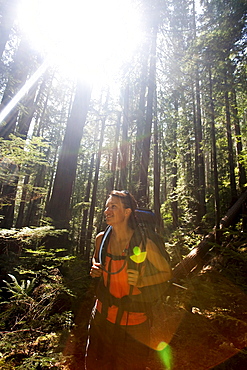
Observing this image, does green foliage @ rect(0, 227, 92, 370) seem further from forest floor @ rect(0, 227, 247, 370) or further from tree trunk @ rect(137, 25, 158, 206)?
tree trunk @ rect(137, 25, 158, 206)

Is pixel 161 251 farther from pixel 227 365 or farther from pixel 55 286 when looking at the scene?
pixel 227 365

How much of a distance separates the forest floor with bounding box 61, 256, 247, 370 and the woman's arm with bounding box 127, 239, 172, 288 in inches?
95.8

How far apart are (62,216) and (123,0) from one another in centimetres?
1245

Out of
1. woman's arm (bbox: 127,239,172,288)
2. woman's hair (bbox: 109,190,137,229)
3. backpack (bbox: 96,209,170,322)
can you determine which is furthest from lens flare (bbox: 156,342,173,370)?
woman's hair (bbox: 109,190,137,229)

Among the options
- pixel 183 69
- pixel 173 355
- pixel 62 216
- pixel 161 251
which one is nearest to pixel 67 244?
pixel 62 216

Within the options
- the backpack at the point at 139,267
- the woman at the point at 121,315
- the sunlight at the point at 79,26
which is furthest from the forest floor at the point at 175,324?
the sunlight at the point at 79,26

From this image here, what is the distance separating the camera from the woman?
2.10 m

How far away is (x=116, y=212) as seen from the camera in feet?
8.29

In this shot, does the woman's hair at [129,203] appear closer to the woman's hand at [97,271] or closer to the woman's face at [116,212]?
the woman's face at [116,212]

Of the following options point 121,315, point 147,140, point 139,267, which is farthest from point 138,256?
point 147,140

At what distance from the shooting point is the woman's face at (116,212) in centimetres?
251

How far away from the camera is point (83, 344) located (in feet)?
15.4

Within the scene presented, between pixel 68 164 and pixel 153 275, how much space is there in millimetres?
6335

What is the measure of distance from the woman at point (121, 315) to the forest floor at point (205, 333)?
2391 millimetres
